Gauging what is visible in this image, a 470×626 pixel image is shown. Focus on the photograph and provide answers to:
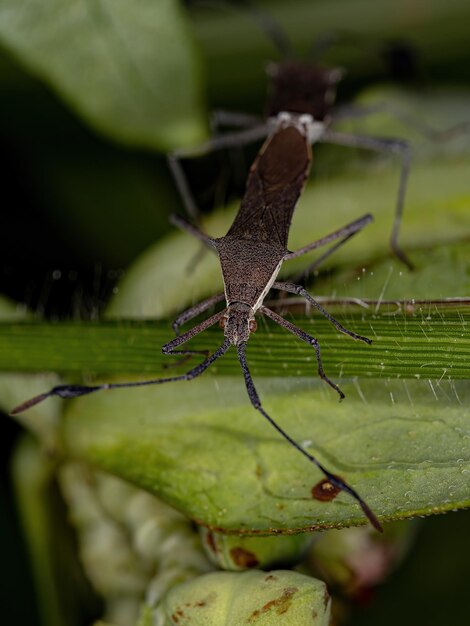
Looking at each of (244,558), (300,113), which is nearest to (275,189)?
(300,113)

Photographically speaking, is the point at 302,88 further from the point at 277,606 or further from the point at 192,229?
the point at 277,606

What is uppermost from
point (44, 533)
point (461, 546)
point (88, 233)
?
Result: point (88, 233)

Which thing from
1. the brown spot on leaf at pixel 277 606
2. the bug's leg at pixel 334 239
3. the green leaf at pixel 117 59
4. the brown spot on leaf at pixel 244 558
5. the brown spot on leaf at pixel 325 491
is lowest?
the brown spot on leaf at pixel 277 606

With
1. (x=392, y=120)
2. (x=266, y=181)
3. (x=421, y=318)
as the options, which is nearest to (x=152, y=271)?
(x=266, y=181)

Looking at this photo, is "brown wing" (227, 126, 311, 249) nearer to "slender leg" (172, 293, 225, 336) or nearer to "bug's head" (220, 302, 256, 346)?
"slender leg" (172, 293, 225, 336)

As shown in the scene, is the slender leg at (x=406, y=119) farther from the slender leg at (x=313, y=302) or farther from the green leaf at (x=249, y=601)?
the green leaf at (x=249, y=601)

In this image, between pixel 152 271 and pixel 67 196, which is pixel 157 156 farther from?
pixel 152 271

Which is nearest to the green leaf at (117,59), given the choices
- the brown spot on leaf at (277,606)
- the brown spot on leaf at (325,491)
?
the brown spot on leaf at (325,491)

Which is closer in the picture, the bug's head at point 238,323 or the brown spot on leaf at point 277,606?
the brown spot on leaf at point 277,606
